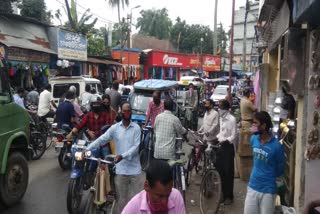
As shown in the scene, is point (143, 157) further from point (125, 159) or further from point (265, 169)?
point (265, 169)

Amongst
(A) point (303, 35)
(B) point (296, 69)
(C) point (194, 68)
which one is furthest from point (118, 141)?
(C) point (194, 68)

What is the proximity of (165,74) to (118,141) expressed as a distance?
33295mm

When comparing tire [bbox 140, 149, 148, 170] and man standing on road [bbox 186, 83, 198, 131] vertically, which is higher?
man standing on road [bbox 186, 83, 198, 131]

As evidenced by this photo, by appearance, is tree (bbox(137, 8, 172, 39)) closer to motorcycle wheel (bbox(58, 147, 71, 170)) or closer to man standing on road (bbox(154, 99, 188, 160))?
motorcycle wheel (bbox(58, 147, 71, 170))

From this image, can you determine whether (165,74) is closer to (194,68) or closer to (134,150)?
(194,68)

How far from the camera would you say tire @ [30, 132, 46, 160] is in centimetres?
1002

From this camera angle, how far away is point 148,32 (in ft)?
220

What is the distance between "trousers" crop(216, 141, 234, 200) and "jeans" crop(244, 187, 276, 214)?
7.36 feet

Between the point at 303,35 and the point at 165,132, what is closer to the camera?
the point at 303,35

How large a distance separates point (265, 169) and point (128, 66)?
2662 centimetres

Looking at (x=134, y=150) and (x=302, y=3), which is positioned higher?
(x=302, y=3)

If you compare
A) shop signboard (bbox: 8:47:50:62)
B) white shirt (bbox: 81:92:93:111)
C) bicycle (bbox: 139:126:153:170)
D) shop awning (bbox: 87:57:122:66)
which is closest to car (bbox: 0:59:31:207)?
bicycle (bbox: 139:126:153:170)

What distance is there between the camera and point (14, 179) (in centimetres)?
651

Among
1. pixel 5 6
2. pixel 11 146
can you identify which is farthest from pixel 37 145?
pixel 5 6
